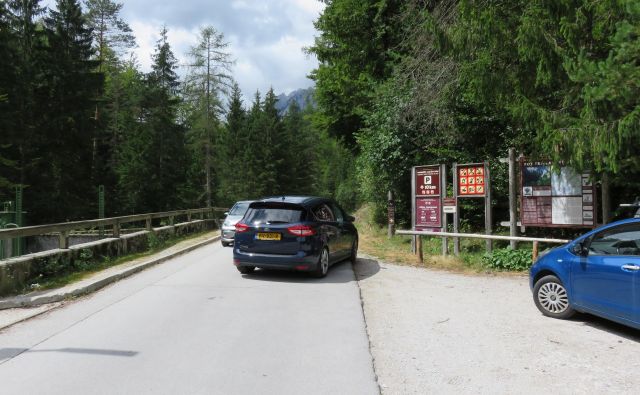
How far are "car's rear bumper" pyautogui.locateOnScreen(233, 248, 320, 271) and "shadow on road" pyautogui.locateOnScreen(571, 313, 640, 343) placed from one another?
4792 millimetres

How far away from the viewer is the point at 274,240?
9914 mm

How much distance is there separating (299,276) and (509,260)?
476 cm

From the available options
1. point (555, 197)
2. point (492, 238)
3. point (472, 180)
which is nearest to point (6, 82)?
point (472, 180)

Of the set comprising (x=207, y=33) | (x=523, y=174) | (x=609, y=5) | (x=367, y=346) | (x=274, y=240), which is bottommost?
(x=367, y=346)

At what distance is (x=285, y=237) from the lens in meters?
9.85

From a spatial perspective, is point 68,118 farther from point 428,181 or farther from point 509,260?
point 509,260

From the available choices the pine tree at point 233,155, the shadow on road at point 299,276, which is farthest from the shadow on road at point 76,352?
the pine tree at point 233,155

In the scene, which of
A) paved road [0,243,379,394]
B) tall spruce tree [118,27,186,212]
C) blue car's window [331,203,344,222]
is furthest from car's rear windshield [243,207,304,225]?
tall spruce tree [118,27,186,212]

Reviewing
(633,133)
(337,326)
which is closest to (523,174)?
(633,133)

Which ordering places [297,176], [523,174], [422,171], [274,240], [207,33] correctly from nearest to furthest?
[274,240] → [523,174] → [422,171] → [207,33] → [297,176]

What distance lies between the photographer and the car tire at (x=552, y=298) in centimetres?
678

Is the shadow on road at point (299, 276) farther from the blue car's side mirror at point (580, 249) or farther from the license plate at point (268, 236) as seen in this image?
the blue car's side mirror at point (580, 249)

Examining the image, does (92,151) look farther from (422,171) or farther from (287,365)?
(287,365)

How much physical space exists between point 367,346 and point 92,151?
3426 centimetres
